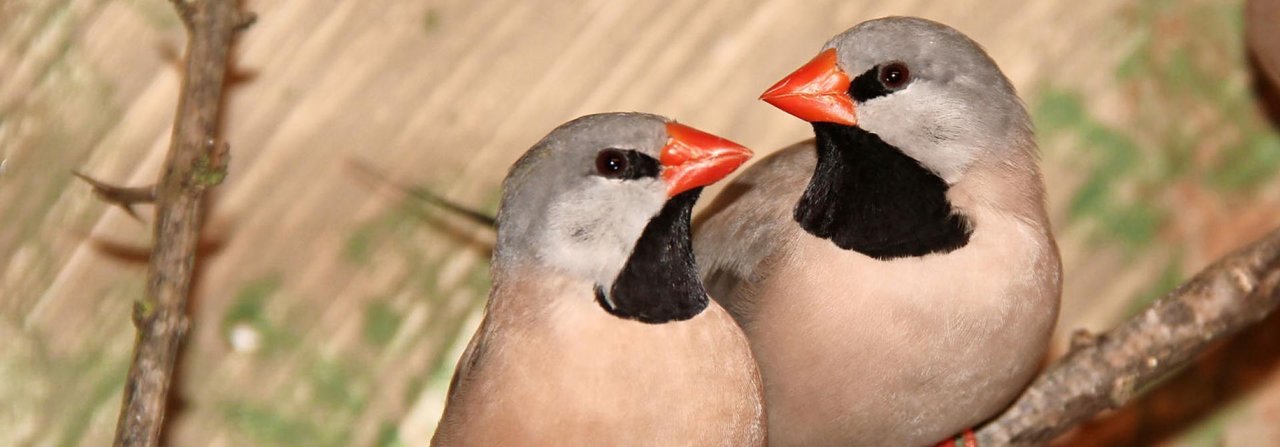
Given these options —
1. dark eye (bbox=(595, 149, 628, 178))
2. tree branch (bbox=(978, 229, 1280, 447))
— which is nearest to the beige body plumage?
dark eye (bbox=(595, 149, 628, 178))

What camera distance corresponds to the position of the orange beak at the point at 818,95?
249 cm

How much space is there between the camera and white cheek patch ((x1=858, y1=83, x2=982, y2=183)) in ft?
8.36

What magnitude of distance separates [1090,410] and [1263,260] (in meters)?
0.45

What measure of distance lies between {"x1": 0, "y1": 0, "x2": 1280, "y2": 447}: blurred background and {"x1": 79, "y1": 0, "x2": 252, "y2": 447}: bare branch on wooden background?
0.60 meters

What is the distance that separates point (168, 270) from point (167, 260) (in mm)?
17

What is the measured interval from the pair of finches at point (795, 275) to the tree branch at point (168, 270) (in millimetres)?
479

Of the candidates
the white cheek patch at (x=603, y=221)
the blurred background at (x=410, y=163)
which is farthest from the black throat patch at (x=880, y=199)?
the blurred background at (x=410, y=163)

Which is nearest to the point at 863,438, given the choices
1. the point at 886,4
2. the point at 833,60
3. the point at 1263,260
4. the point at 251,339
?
the point at 833,60

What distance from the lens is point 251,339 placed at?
3363mm

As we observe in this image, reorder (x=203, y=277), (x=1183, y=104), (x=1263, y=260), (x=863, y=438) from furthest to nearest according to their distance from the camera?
(x=1183, y=104)
(x=203, y=277)
(x=1263, y=260)
(x=863, y=438)

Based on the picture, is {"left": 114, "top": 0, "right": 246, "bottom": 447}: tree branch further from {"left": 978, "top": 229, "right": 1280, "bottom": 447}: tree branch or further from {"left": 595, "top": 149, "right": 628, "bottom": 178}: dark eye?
{"left": 978, "top": 229, "right": 1280, "bottom": 447}: tree branch

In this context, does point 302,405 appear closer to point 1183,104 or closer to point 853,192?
point 853,192

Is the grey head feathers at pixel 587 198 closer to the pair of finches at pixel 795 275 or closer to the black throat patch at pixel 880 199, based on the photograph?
the pair of finches at pixel 795 275

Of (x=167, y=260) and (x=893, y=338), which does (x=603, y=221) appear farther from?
(x=167, y=260)
